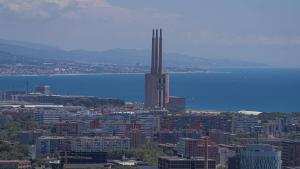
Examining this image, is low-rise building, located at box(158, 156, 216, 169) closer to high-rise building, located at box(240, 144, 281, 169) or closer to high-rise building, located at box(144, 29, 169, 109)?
high-rise building, located at box(240, 144, 281, 169)

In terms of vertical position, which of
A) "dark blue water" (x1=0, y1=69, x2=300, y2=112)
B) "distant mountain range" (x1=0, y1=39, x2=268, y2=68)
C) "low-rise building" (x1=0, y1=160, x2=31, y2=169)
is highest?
"distant mountain range" (x1=0, y1=39, x2=268, y2=68)

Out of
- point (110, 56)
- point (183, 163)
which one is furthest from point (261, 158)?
point (110, 56)

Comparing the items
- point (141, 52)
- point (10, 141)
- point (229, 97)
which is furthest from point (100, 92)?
point (141, 52)

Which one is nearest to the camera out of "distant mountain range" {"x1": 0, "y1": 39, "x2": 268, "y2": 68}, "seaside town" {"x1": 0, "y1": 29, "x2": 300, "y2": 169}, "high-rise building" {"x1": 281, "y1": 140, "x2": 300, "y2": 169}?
"seaside town" {"x1": 0, "y1": 29, "x2": 300, "y2": 169}

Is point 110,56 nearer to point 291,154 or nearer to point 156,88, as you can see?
point 156,88

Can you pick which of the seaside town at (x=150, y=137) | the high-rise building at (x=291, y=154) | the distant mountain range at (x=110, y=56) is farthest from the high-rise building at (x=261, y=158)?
the distant mountain range at (x=110, y=56)

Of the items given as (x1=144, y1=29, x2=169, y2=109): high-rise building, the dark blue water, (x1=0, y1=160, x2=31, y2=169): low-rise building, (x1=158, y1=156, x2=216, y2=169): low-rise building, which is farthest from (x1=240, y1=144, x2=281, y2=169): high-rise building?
the dark blue water

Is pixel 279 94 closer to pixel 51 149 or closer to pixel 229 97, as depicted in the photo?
pixel 229 97
